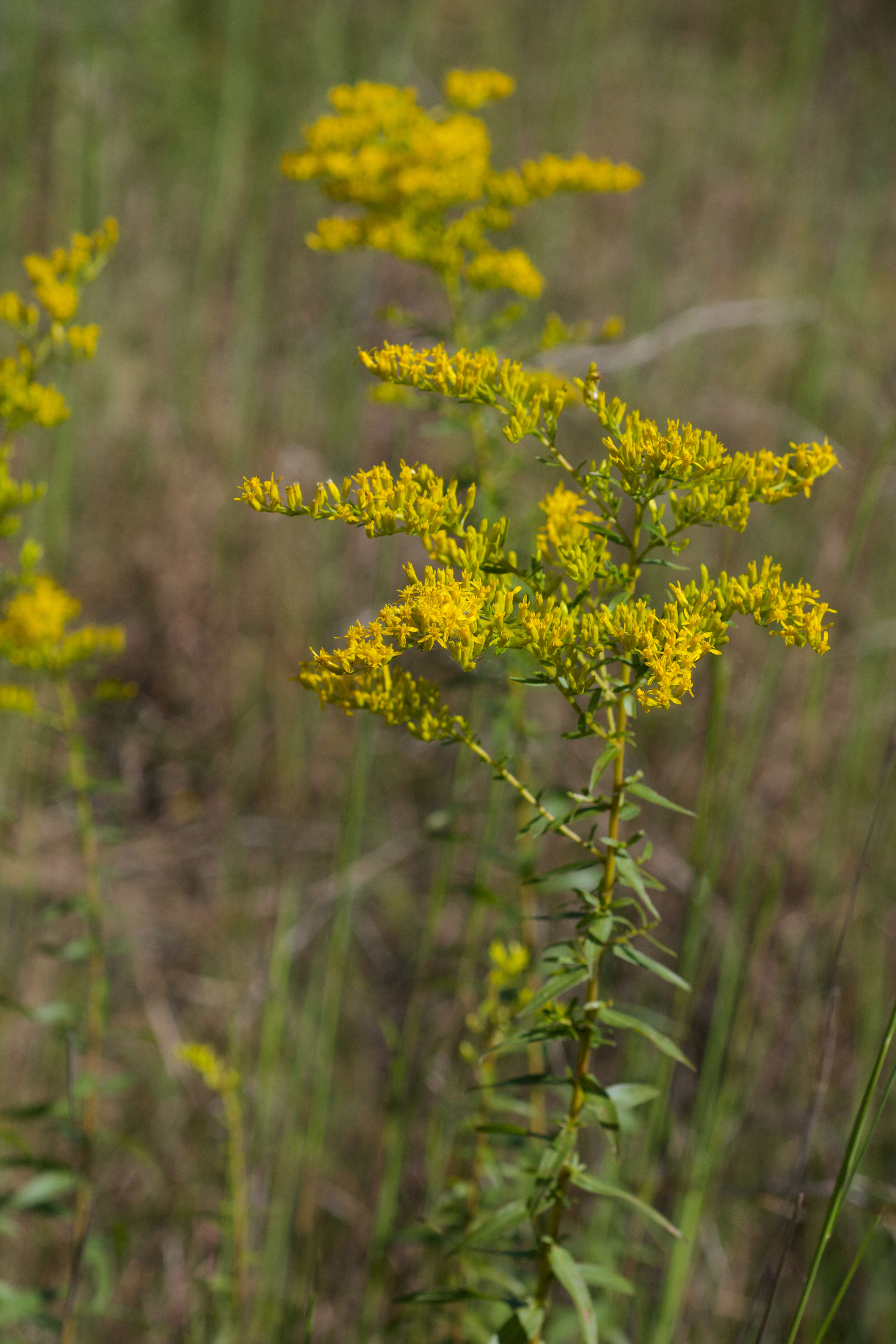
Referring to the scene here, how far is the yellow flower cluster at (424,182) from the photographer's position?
195 centimetres

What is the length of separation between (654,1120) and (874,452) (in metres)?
3.29

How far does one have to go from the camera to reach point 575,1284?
43.3 inches

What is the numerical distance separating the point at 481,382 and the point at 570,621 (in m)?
0.31

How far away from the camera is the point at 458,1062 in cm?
226

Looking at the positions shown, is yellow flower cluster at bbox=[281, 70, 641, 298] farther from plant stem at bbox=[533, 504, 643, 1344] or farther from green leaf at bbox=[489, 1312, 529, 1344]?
green leaf at bbox=[489, 1312, 529, 1344]

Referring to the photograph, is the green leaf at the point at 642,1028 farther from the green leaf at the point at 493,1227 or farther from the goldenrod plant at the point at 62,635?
the goldenrod plant at the point at 62,635

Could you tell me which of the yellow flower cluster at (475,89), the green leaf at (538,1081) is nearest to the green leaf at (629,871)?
the green leaf at (538,1081)

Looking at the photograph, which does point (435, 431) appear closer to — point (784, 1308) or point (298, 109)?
point (784, 1308)

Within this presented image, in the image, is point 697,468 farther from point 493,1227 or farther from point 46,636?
point 46,636

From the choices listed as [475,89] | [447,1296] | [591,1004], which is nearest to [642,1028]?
[591,1004]

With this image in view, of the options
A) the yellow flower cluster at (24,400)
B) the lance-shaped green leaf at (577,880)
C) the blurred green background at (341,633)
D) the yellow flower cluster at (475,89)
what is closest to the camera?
the yellow flower cluster at (24,400)

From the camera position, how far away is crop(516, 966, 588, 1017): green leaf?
106 centimetres

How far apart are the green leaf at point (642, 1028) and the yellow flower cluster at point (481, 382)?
65 cm

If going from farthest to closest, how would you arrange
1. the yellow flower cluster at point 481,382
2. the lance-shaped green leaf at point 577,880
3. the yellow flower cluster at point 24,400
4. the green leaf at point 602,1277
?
1. the lance-shaped green leaf at point 577,880
2. the yellow flower cluster at point 24,400
3. the green leaf at point 602,1277
4. the yellow flower cluster at point 481,382
